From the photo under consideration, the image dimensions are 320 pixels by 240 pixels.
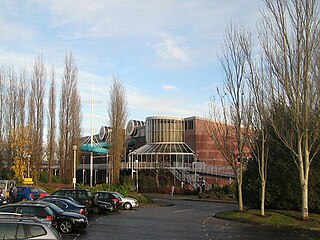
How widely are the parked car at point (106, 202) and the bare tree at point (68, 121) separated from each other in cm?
1844

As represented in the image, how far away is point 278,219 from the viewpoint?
78.4ft

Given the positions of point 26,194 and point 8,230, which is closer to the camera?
point 8,230

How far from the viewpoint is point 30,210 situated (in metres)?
16.5

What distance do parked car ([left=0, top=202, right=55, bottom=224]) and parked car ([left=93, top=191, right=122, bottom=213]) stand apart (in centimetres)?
1268

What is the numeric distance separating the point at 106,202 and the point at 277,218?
12119 mm

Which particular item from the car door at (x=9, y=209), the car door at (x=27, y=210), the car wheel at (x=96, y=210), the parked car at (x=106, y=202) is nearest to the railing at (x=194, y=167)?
the parked car at (x=106, y=202)

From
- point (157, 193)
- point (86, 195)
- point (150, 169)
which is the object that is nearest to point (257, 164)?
point (86, 195)

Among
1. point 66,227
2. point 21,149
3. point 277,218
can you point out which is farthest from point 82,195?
point 21,149

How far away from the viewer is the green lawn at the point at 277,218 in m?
22.5

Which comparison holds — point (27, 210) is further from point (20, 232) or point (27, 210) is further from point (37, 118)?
point (37, 118)

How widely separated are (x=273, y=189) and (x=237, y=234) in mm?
8433

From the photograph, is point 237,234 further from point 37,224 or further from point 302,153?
point 37,224

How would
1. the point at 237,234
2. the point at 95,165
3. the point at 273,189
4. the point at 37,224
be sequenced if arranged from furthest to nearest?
the point at 95,165
the point at 273,189
the point at 237,234
the point at 37,224

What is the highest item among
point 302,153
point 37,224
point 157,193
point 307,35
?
point 307,35
